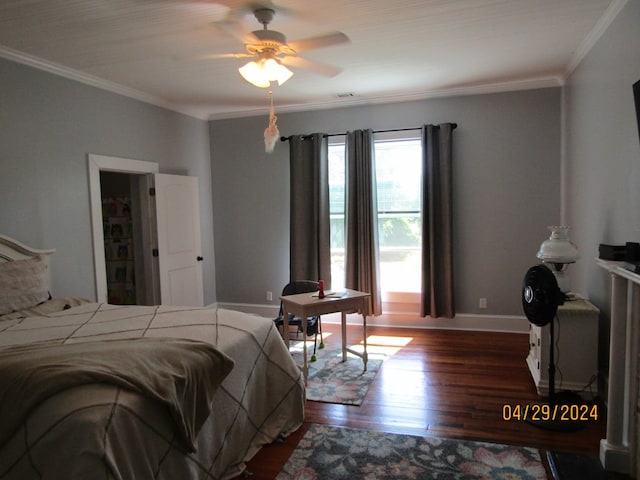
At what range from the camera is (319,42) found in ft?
8.63

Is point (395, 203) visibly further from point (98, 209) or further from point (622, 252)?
point (98, 209)

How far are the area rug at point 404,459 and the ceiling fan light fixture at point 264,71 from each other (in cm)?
233

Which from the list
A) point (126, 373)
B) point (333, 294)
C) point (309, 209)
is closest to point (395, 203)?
point (309, 209)

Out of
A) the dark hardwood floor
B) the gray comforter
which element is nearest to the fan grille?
the dark hardwood floor

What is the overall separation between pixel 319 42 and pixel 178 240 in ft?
9.85

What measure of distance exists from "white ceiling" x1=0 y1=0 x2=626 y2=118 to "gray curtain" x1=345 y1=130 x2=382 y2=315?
0.64 metres

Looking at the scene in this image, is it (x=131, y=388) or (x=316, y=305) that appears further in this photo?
(x=316, y=305)

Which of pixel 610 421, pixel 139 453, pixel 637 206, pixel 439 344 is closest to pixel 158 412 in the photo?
pixel 139 453

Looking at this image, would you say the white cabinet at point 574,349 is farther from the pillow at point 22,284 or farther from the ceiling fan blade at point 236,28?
the pillow at point 22,284

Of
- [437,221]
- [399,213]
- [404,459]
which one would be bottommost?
[404,459]

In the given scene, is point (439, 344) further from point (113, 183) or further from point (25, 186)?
point (113, 183)

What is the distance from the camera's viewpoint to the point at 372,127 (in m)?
5.01

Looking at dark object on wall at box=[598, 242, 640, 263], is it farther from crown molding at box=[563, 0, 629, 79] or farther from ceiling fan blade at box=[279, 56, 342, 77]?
ceiling fan blade at box=[279, 56, 342, 77]

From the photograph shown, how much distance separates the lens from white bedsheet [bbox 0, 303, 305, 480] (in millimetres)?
1476
